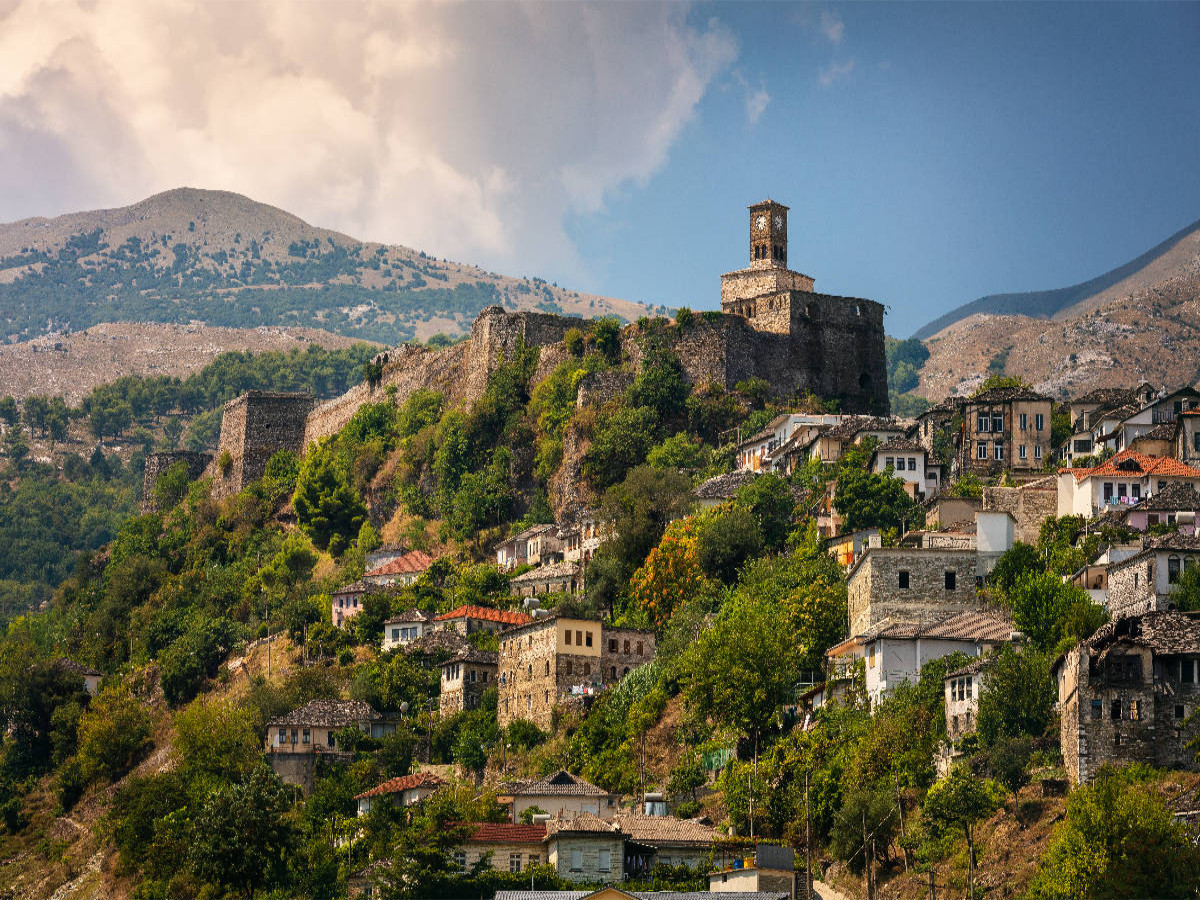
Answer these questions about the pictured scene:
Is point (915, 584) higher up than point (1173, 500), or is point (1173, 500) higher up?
point (1173, 500)

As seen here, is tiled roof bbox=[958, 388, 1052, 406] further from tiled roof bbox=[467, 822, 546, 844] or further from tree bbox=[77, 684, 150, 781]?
tree bbox=[77, 684, 150, 781]

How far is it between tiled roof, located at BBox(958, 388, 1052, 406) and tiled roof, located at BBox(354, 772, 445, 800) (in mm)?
29412

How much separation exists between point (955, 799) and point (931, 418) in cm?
3642

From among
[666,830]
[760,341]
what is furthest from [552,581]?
[666,830]

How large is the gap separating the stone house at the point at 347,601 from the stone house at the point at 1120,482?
3838cm

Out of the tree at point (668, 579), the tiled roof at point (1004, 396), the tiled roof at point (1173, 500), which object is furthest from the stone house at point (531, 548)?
the tiled roof at point (1173, 500)

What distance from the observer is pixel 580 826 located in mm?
59594

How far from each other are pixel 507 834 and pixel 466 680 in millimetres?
20625

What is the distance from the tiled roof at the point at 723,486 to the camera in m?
88.4

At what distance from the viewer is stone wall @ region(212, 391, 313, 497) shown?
12950 cm

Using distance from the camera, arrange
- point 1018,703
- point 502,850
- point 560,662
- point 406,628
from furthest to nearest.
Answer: point 406,628
point 560,662
point 502,850
point 1018,703

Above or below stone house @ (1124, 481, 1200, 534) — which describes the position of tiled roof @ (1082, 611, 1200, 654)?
below

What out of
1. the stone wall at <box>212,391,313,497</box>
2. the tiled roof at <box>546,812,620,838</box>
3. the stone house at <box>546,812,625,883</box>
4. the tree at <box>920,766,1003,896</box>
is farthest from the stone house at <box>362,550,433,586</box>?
the tree at <box>920,766,1003,896</box>

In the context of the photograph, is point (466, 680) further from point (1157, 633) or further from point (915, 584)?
point (1157, 633)
